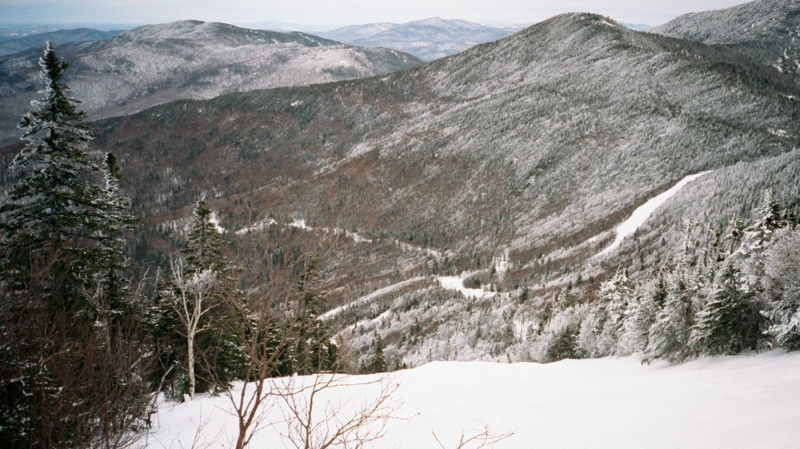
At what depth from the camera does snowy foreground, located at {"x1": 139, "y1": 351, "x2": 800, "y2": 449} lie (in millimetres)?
6254

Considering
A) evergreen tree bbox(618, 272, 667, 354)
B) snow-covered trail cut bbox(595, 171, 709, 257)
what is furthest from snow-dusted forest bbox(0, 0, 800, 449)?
snow-covered trail cut bbox(595, 171, 709, 257)

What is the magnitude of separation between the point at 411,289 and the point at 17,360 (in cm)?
10923

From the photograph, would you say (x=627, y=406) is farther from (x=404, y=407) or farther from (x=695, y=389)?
(x=404, y=407)

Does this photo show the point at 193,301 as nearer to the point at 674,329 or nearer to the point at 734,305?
the point at 734,305

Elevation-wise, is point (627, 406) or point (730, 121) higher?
point (730, 121)

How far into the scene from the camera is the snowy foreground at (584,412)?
6.25 metres

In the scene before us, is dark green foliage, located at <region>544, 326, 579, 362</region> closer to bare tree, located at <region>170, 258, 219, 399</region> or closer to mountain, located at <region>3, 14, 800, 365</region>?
mountain, located at <region>3, 14, 800, 365</region>

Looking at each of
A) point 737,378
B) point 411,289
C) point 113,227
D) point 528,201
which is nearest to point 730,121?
point 528,201

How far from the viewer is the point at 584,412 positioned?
28.5ft

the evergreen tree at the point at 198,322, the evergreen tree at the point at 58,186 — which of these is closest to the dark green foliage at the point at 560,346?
the evergreen tree at the point at 198,322

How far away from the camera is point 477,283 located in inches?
4402

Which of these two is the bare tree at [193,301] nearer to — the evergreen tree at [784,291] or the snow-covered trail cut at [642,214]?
the evergreen tree at [784,291]

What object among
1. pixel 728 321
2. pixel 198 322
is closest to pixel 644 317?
pixel 728 321

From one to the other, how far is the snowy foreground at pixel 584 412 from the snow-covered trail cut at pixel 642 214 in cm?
9847
